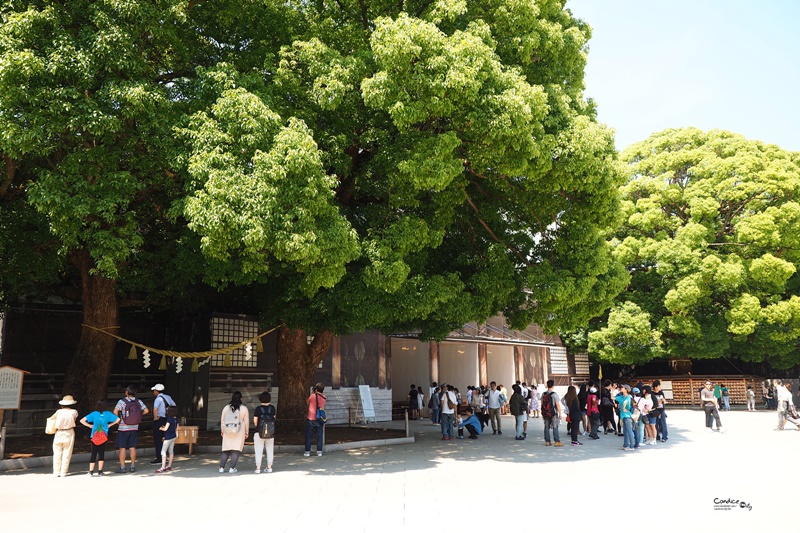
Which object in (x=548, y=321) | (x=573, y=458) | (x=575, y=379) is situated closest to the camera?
(x=573, y=458)

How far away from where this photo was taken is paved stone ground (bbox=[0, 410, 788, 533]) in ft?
23.6

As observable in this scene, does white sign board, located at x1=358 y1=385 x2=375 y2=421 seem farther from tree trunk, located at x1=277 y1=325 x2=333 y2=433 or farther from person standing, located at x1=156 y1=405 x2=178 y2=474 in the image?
person standing, located at x1=156 y1=405 x2=178 y2=474

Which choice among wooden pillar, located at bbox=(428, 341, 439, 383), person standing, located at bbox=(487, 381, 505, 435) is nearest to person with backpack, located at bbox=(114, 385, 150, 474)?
person standing, located at bbox=(487, 381, 505, 435)

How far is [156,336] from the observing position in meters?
21.0

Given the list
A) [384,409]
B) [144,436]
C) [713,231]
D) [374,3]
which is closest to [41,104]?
[374,3]

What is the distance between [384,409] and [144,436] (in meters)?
9.46

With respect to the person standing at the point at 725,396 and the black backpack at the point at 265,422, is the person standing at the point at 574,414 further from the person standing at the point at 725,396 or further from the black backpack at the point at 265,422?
the person standing at the point at 725,396

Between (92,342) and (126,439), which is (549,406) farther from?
(92,342)

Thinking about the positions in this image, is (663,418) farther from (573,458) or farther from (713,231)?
(713,231)

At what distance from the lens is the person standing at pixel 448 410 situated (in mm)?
17109

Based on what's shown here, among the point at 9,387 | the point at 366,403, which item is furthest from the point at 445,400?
the point at 9,387

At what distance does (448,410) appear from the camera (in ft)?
57.2

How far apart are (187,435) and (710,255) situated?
77.5 ft

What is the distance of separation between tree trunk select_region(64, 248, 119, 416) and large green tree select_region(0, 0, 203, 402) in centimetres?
322
